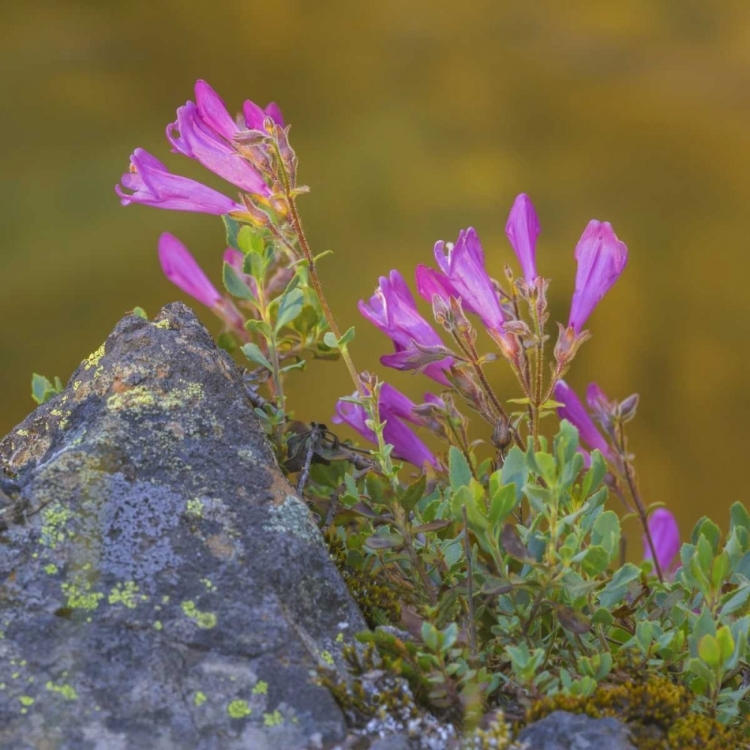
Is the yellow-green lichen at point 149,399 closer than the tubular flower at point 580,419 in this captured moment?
Yes

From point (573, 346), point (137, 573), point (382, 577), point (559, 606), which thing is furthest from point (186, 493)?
point (573, 346)

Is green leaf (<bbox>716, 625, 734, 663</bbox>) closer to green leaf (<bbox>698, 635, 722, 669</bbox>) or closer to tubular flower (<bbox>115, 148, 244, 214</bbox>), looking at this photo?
green leaf (<bbox>698, 635, 722, 669</bbox>)

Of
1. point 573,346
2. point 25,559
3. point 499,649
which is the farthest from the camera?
point 573,346

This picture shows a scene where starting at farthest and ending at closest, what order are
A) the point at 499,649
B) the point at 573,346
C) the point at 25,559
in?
the point at 573,346
the point at 499,649
the point at 25,559

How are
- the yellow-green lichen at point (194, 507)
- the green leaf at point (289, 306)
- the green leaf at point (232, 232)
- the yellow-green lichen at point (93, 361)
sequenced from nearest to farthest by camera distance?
the yellow-green lichen at point (194, 507)
the yellow-green lichen at point (93, 361)
the green leaf at point (289, 306)
the green leaf at point (232, 232)

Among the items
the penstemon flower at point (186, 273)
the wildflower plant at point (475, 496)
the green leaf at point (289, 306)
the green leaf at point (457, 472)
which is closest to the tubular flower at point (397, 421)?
the wildflower plant at point (475, 496)

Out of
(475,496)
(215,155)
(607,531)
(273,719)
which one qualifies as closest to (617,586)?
(607,531)

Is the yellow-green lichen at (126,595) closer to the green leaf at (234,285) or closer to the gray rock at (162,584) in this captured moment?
the gray rock at (162,584)

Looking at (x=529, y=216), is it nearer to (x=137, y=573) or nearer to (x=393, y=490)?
(x=393, y=490)
